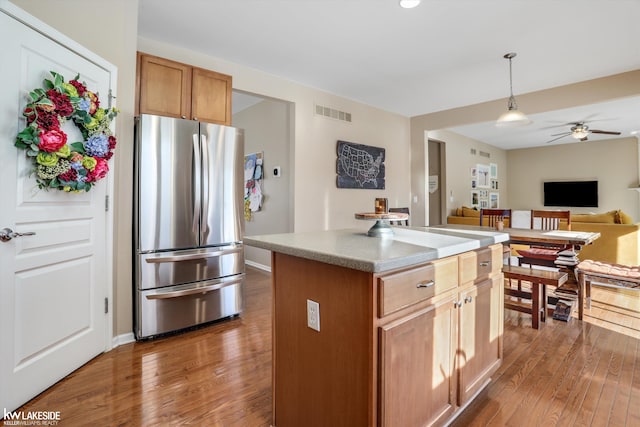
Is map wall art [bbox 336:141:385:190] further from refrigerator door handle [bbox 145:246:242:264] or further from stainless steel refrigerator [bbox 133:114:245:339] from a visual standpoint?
refrigerator door handle [bbox 145:246:242:264]

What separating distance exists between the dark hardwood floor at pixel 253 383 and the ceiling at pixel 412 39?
2.64 m

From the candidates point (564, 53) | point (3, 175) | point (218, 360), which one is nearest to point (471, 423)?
point (218, 360)

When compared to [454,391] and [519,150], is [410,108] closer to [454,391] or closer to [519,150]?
[454,391]

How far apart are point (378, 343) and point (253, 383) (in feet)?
4.03

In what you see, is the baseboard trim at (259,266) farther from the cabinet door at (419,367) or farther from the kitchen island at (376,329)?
the cabinet door at (419,367)

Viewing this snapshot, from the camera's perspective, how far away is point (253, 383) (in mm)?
1998

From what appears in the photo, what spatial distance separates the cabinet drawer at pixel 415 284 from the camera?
3.71 ft

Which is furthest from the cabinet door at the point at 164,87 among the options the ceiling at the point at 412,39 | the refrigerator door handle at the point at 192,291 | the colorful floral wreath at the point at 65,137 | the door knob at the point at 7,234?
the refrigerator door handle at the point at 192,291

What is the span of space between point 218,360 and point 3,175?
65.6 inches

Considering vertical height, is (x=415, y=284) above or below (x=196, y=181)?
below

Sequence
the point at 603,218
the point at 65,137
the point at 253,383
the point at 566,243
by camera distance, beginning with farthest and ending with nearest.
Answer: the point at 603,218 < the point at 566,243 < the point at 253,383 < the point at 65,137

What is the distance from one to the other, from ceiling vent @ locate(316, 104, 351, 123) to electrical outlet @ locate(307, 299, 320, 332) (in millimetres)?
3474

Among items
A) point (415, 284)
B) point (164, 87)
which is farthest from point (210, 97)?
point (415, 284)

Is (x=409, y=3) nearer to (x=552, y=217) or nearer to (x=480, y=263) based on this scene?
(x=480, y=263)
